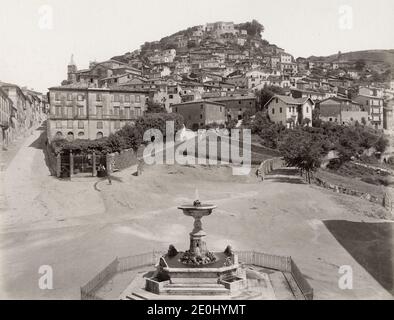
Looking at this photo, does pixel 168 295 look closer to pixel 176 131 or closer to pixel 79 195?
pixel 79 195

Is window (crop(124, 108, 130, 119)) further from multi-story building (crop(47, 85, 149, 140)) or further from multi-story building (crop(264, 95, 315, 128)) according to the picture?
multi-story building (crop(264, 95, 315, 128))

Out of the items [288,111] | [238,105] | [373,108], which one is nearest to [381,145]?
[288,111]

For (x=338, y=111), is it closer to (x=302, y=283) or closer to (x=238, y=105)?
(x=238, y=105)

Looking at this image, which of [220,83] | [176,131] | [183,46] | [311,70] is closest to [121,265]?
[176,131]

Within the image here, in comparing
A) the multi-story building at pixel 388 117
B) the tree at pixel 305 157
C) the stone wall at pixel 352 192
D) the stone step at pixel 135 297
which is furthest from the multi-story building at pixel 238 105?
the stone step at pixel 135 297

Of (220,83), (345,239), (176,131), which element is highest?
(220,83)

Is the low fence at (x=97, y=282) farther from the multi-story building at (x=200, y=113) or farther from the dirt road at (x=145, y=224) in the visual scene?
the multi-story building at (x=200, y=113)
